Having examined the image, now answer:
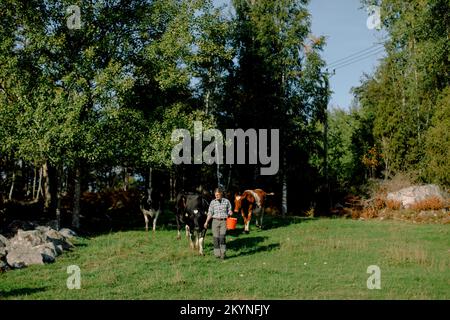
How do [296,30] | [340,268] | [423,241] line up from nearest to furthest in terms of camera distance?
[340,268] → [423,241] → [296,30]

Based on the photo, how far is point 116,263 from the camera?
51.3 feet

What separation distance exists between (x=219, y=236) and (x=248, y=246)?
9.40ft

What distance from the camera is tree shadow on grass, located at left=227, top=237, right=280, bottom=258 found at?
17.7 m

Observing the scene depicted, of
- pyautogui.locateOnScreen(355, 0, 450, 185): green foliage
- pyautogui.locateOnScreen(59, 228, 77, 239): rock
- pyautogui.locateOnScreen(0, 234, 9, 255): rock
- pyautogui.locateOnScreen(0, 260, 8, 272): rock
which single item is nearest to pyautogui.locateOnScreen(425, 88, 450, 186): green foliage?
pyautogui.locateOnScreen(355, 0, 450, 185): green foliage

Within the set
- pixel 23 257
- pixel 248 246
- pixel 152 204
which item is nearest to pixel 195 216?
pixel 248 246

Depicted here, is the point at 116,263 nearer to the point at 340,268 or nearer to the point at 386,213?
the point at 340,268

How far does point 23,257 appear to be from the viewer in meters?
15.6

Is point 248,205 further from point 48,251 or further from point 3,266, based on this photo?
point 3,266

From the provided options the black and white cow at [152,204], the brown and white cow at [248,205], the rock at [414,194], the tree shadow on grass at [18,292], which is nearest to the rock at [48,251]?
the tree shadow on grass at [18,292]

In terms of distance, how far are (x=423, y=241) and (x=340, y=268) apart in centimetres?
720

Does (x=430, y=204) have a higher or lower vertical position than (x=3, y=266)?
higher

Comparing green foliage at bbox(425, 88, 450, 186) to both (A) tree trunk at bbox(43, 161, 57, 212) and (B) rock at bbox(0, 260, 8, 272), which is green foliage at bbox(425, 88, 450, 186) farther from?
(B) rock at bbox(0, 260, 8, 272)
